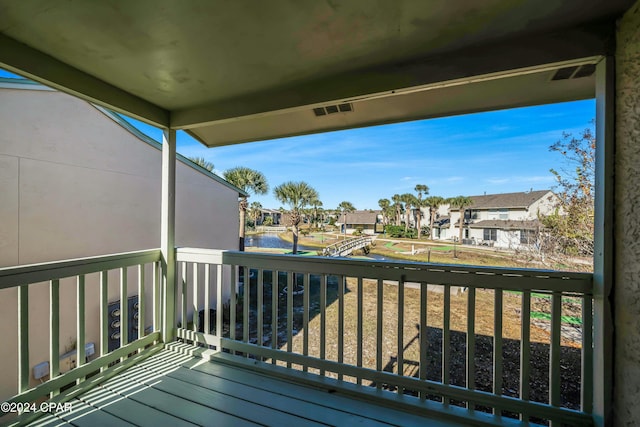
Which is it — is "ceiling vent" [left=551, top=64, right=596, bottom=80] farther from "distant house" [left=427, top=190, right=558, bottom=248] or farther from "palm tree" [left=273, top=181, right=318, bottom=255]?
"palm tree" [left=273, top=181, right=318, bottom=255]

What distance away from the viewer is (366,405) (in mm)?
1713

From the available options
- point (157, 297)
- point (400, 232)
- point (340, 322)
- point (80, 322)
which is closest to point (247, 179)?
point (400, 232)

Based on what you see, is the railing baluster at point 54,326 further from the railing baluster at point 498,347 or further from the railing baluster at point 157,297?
the railing baluster at point 498,347

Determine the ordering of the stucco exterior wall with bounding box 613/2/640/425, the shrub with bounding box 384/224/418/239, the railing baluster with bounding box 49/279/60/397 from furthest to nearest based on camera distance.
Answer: the shrub with bounding box 384/224/418/239 → the railing baluster with bounding box 49/279/60/397 → the stucco exterior wall with bounding box 613/2/640/425

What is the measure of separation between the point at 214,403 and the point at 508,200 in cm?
775

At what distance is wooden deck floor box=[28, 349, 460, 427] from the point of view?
154 cm

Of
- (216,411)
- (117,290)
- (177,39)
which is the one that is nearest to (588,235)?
(216,411)

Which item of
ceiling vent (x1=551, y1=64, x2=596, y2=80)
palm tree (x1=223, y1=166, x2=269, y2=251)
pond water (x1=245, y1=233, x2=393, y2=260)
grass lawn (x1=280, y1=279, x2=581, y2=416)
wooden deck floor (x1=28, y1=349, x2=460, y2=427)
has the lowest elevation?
grass lawn (x1=280, y1=279, x2=581, y2=416)

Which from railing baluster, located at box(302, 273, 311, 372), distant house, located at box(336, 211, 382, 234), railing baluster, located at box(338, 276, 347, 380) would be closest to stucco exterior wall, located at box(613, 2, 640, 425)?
railing baluster, located at box(338, 276, 347, 380)

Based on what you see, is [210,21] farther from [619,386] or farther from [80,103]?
[80,103]

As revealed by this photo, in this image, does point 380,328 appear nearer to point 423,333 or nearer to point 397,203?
point 423,333

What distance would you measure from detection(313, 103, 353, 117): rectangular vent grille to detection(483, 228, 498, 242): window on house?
5.98 metres

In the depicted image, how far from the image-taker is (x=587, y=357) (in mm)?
1418

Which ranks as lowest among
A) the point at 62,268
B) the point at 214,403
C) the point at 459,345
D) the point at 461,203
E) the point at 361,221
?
the point at 459,345
